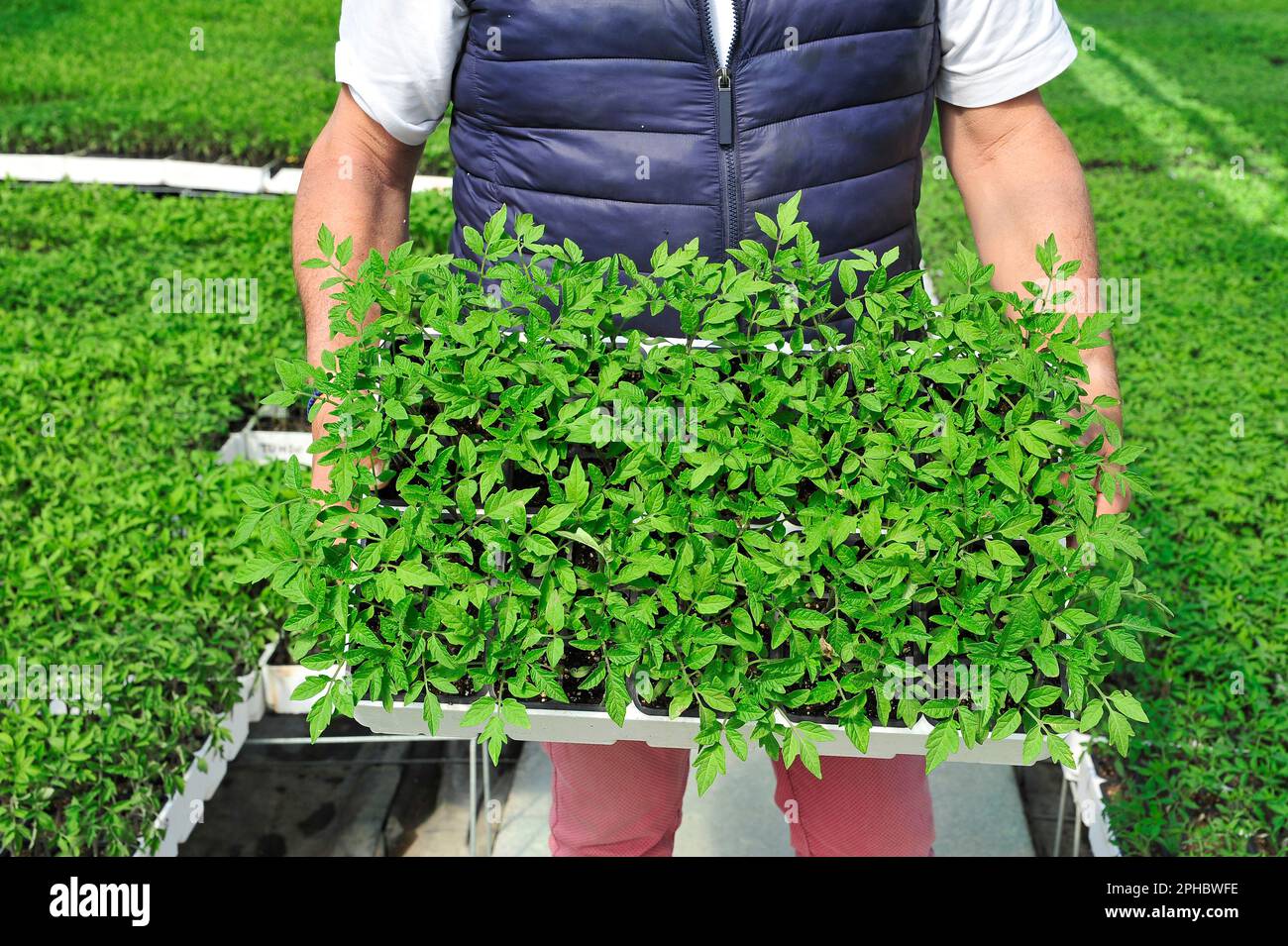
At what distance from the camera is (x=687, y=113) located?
74.8 inches

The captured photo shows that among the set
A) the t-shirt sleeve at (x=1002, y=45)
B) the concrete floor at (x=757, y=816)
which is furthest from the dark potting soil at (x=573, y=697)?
the concrete floor at (x=757, y=816)

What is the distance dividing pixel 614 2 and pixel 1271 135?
832 cm

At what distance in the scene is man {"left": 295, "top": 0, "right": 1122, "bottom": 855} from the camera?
1.90 metres

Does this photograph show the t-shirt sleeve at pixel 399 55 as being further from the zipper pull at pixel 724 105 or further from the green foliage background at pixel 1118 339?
the green foliage background at pixel 1118 339

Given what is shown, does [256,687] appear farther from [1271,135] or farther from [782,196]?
[1271,135]

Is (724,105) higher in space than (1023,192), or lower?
higher

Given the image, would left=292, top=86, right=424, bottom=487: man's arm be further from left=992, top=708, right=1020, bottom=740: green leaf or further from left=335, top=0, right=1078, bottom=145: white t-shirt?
left=992, top=708, right=1020, bottom=740: green leaf

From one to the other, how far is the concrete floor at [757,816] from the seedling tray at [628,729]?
2044mm

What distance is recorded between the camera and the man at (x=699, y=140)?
190cm

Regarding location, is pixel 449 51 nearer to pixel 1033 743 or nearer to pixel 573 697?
pixel 573 697

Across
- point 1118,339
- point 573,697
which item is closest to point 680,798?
point 573,697

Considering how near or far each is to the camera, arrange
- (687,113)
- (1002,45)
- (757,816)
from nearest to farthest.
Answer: (687,113)
(1002,45)
(757,816)

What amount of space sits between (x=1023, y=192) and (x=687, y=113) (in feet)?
2.02
